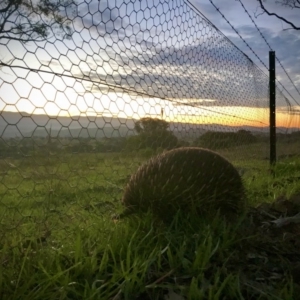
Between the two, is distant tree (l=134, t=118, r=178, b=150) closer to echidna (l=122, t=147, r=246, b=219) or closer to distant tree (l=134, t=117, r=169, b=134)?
distant tree (l=134, t=117, r=169, b=134)

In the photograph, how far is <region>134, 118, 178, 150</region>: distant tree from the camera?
4013 mm

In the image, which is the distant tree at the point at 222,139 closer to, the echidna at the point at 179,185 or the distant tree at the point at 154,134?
the distant tree at the point at 154,134

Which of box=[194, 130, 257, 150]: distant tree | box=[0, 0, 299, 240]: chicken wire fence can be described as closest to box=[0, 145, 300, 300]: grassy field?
box=[0, 0, 299, 240]: chicken wire fence

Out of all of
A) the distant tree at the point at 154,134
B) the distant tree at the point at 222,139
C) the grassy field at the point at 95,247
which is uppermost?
the distant tree at the point at 154,134

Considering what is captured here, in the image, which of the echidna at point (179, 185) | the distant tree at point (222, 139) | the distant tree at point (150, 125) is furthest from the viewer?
the distant tree at point (222, 139)

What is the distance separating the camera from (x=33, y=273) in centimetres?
260

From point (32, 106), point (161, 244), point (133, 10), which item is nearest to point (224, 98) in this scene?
point (133, 10)

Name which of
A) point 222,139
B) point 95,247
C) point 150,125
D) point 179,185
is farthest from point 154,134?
point 222,139

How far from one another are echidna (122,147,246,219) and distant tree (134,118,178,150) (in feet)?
0.74

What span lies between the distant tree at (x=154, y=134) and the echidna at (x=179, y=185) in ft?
0.74

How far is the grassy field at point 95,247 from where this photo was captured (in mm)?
2543

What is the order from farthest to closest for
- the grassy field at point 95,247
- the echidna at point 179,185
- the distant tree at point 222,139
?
the distant tree at point 222,139 → the echidna at point 179,185 → the grassy field at point 95,247

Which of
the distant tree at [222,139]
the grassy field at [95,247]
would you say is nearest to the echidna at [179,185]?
the grassy field at [95,247]

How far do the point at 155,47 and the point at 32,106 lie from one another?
1875 millimetres
